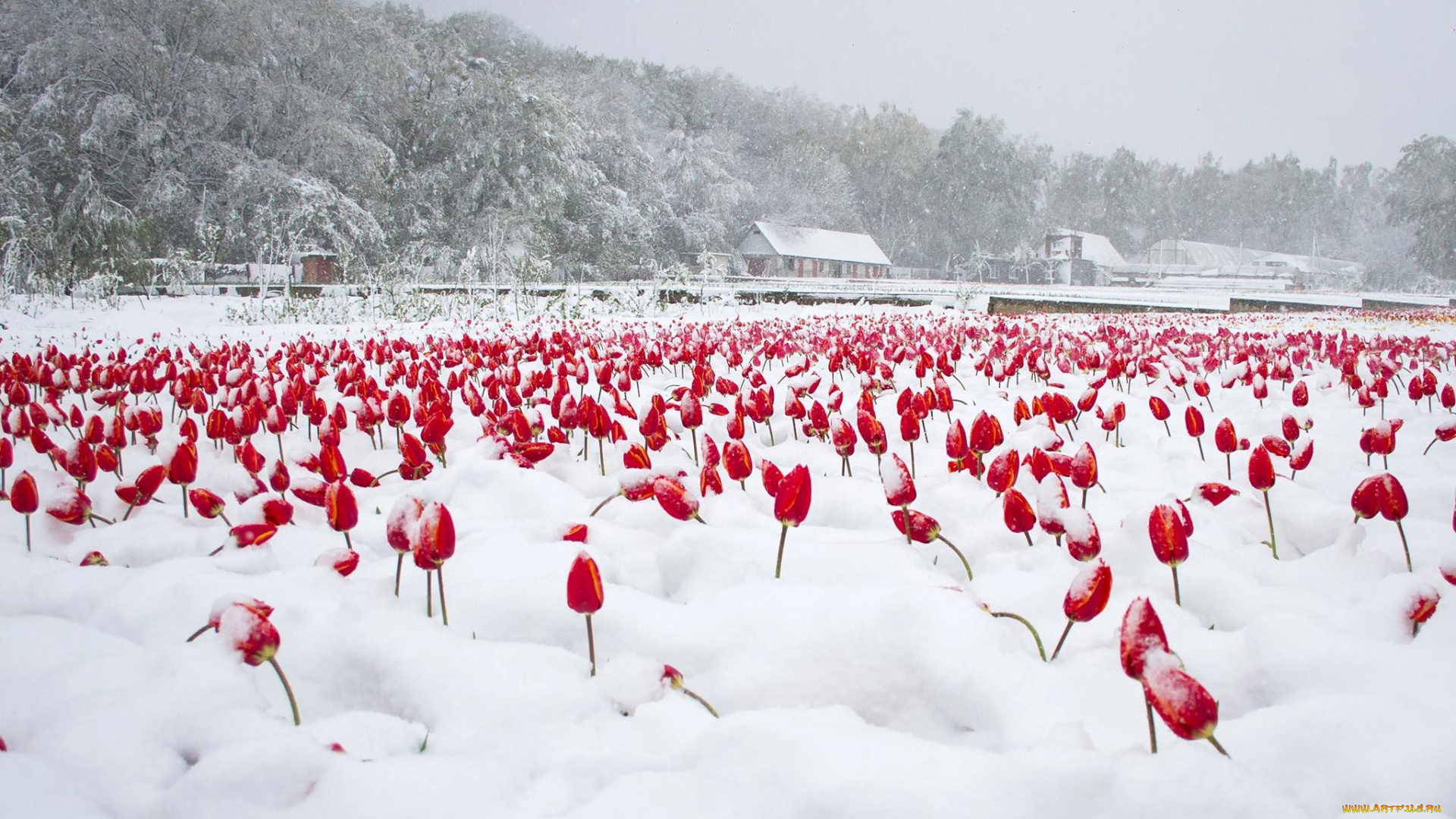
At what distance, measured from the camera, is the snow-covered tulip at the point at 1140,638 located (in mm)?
926

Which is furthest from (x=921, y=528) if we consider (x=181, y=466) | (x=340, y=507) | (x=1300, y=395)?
(x=1300, y=395)

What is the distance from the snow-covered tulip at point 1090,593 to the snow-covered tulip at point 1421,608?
2.16 ft

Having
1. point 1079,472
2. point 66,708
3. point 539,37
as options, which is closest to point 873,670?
point 1079,472

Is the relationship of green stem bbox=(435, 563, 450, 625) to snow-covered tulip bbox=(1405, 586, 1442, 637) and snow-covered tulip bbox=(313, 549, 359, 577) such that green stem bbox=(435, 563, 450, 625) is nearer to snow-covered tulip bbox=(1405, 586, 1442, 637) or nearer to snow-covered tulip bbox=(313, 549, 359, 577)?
snow-covered tulip bbox=(313, 549, 359, 577)

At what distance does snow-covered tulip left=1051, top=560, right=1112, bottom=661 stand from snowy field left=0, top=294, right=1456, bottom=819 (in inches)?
5.7

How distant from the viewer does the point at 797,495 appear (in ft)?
4.73

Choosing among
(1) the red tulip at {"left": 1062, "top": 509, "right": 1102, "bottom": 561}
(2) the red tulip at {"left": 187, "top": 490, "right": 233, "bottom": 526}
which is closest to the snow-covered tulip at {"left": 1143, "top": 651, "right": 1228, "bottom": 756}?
(1) the red tulip at {"left": 1062, "top": 509, "right": 1102, "bottom": 561}

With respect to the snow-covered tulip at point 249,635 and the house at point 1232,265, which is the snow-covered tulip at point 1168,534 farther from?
the house at point 1232,265

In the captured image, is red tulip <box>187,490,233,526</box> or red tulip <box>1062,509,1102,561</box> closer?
red tulip <box>1062,509,1102,561</box>

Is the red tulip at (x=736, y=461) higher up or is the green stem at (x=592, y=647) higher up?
the red tulip at (x=736, y=461)

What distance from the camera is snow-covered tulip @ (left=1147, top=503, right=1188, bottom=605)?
1.35 metres

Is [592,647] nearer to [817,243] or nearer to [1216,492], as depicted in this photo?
[1216,492]

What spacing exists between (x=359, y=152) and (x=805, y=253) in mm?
31552

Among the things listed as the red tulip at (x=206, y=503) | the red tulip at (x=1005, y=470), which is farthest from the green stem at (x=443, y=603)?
the red tulip at (x=1005, y=470)
